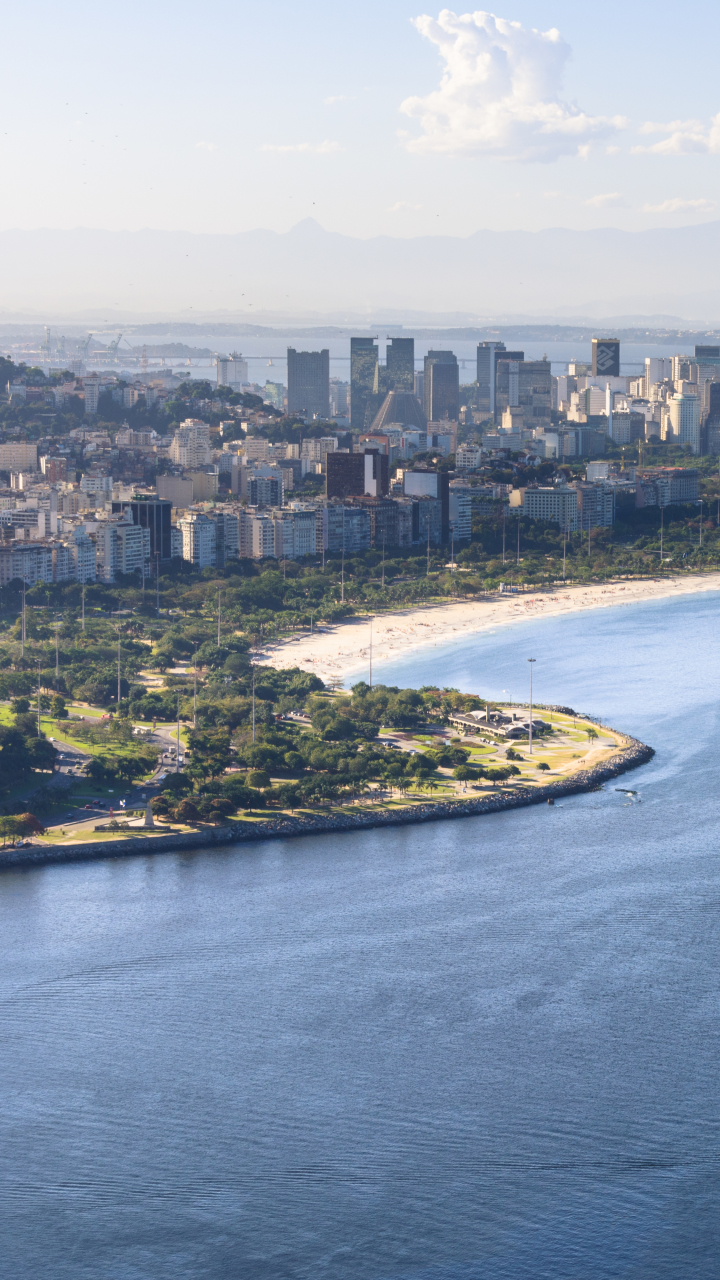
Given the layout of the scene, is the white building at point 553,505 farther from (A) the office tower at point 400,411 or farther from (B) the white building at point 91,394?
(A) the office tower at point 400,411

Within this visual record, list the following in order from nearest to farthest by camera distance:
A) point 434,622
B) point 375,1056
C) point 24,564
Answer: point 375,1056 → point 434,622 → point 24,564

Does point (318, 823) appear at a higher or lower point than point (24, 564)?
lower

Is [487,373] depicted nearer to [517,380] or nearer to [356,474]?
[517,380]

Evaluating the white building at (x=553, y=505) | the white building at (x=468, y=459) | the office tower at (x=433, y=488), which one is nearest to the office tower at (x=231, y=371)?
the white building at (x=468, y=459)

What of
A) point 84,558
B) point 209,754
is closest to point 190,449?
point 84,558

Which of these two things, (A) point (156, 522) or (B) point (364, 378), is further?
(B) point (364, 378)

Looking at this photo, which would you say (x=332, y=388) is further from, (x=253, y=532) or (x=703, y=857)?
(x=703, y=857)

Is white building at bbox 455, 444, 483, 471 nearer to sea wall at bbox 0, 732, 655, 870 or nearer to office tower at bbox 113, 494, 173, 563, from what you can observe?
office tower at bbox 113, 494, 173, 563
